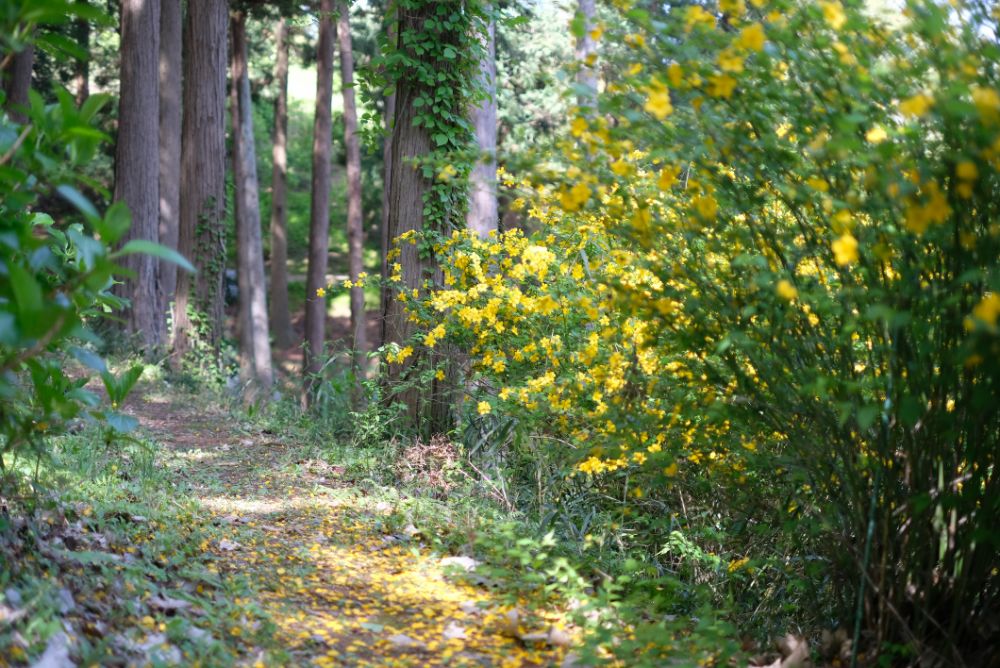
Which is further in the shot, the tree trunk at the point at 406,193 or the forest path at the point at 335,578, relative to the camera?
the tree trunk at the point at 406,193

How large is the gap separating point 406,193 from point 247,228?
11069 mm

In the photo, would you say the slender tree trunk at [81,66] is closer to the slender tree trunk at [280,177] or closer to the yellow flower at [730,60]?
the slender tree trunk at [280,177]

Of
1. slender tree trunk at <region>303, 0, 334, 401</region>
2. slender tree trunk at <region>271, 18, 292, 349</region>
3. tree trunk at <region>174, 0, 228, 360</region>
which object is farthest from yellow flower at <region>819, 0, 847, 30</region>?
slender tree trunk at <region>271, 18, 292, 349</region>

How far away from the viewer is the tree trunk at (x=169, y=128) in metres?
13.6

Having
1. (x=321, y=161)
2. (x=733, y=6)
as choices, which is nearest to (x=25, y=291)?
(x=733, y=6)

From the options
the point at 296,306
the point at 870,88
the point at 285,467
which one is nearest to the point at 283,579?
the point at 285,467

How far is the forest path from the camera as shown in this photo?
11.7ft

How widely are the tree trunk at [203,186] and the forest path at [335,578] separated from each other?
19.6 ft

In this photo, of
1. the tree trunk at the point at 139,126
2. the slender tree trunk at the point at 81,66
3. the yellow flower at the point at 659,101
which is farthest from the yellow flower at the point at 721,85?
the slender tree trunk at the point at 81,66

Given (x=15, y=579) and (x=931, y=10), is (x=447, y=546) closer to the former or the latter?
(x=15, y=579)

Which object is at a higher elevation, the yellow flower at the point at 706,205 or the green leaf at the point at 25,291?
the yellow flower at the point at 706,205

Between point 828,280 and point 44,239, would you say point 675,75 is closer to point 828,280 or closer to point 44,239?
point 828,280

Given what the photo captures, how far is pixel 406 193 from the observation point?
283 inches

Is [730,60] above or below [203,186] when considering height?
below
